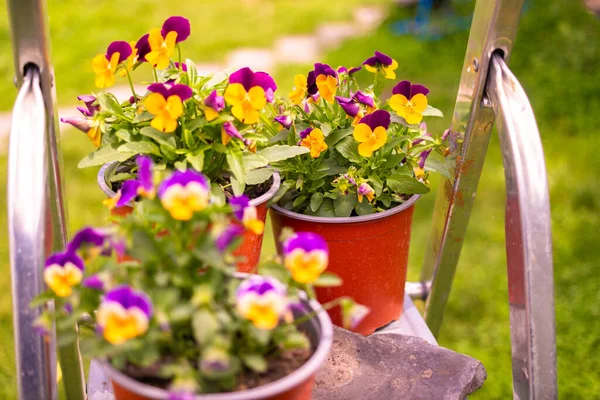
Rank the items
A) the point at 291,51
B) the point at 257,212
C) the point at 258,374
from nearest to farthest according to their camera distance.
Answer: the point at 258,374
the point at 257,212
the point at 291,51

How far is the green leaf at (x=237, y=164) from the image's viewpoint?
116cm

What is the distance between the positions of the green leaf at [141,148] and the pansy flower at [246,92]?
148 millimetres

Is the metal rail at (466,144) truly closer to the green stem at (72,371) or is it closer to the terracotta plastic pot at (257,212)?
the terracotta plastic pot at (257,212)

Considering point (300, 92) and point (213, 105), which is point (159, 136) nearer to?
point (213, 105)

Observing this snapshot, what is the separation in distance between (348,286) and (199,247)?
0.56 m

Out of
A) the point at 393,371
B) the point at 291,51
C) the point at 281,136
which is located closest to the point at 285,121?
the point at 281,136

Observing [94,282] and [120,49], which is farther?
[120,49]

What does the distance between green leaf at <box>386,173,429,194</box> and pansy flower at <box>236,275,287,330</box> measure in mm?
571

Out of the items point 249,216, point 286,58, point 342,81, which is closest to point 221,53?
point 286,58

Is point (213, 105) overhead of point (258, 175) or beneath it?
overhead

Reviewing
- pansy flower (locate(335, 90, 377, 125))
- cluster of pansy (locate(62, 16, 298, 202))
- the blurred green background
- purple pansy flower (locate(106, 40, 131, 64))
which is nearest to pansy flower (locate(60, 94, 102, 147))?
cluster of pansy (locate(62, 16, 298, 202))

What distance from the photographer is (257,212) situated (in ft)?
4.03

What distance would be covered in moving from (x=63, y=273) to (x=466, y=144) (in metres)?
0.80

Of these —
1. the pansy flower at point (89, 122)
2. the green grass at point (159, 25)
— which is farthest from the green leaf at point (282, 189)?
Result: the green grass at point (159, 25)
